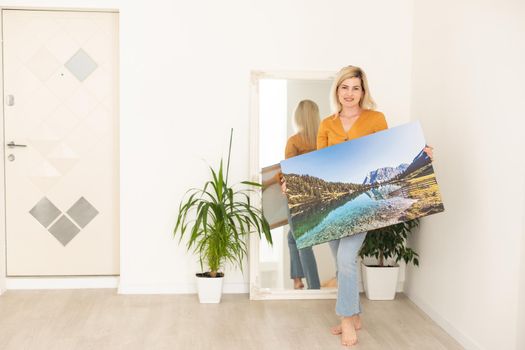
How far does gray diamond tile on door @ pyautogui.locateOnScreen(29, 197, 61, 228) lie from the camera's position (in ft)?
14.1

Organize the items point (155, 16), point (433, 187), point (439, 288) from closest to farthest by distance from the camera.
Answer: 1. point (433, 187)
2. point (439, 288)
3. point (155, 16)

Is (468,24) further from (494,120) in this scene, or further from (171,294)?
(171,294)

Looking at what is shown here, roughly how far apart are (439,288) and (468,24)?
1.46 metres

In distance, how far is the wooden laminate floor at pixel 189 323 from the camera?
10.6ft

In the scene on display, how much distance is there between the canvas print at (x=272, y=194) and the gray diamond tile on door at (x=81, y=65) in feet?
4.45

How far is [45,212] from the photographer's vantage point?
431 centimetres

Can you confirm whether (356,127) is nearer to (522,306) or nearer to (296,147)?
(296,147)

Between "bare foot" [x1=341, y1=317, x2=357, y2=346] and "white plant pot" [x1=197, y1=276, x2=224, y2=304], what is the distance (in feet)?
3.23

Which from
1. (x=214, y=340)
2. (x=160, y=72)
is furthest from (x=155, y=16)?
(x=214, y=340)

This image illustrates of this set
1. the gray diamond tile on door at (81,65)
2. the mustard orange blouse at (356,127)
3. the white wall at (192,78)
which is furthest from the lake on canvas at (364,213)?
the gray diamond tile on door at (81,65)

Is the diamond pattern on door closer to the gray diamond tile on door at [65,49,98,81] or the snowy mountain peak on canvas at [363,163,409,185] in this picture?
the gray diamond tile on door at [65,49,98,81]

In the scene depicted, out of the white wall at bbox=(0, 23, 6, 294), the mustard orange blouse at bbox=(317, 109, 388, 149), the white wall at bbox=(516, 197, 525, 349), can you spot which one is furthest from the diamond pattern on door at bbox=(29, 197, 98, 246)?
the white wall at bbox=(516, 197, 525, 349)

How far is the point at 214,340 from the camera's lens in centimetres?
328

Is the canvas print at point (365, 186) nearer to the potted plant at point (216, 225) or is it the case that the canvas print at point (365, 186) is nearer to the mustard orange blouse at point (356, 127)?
the mustard orange blouse at point (356, 127)
